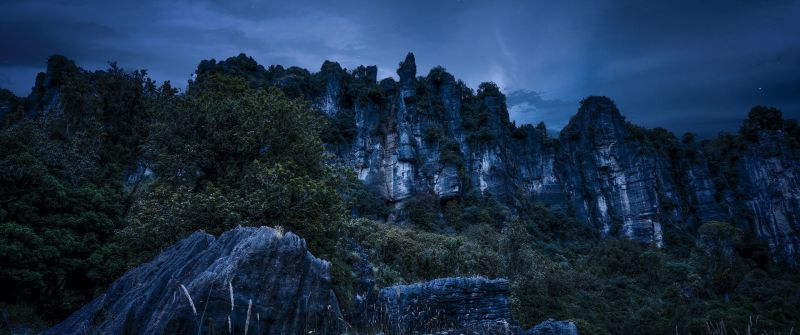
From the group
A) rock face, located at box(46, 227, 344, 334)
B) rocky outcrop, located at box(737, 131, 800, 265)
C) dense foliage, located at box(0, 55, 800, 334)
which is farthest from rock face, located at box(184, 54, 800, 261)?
rock face, located at box(46, 227, 344, 334)

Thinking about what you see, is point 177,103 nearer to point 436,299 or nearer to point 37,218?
point 37,218

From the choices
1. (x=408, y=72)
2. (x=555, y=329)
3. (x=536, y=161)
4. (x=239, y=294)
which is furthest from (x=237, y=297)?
(x=536, y=161)

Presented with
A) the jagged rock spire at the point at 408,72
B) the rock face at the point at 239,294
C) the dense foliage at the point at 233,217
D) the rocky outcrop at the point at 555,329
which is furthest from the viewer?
the jagged rock spire at the point at 408,72

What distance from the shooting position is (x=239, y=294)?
220 inches

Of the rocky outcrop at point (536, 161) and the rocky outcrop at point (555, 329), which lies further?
the rocky outcrop at point (536, 161)

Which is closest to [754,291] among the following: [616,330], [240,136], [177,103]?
[616,330]

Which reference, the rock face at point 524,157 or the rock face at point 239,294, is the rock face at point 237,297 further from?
the rock face at point 524,157

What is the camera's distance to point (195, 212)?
1353 centimetres

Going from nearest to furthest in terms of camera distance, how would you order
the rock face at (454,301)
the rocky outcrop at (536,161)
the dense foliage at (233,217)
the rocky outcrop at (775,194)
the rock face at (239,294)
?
1. the rock face at (239,294)
2. the rock face at (454,301)
3. the dense foliage at (233,217)
4. the rocky outcrop at (536,161)
5. the rocky outcrop at (775,194)

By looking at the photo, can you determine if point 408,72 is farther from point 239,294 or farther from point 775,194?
point 775,194

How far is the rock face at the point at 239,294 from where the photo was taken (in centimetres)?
527

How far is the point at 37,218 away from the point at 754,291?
61.8m

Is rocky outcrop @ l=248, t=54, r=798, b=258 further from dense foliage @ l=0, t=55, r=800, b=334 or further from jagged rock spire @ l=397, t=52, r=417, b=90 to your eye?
dense foliage @ l=0, t=55, r=800, b=334

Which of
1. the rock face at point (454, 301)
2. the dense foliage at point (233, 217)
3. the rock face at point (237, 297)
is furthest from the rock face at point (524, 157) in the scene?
the rock face at point (237, 297)
